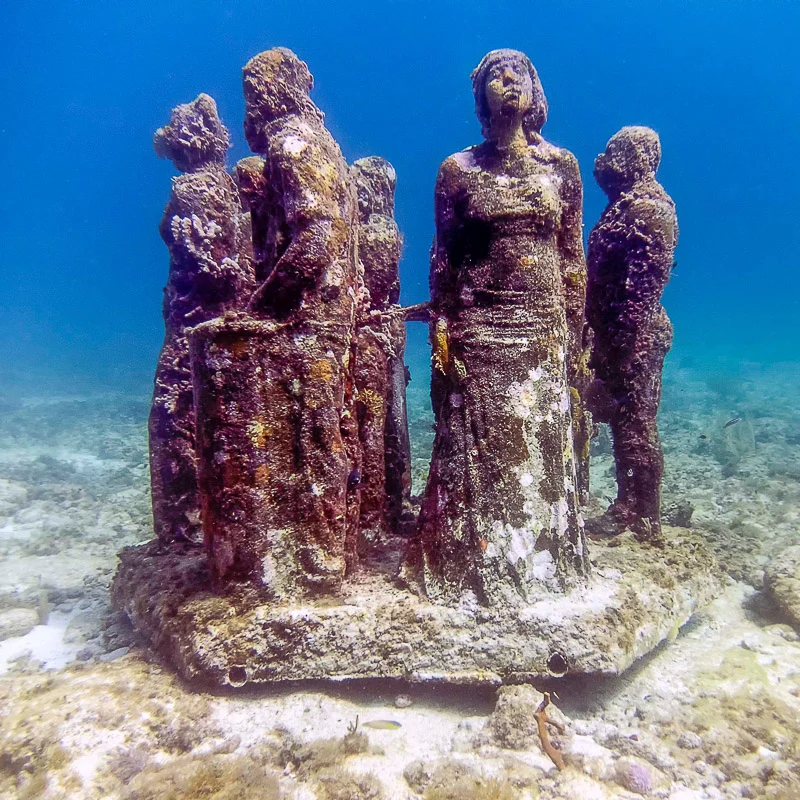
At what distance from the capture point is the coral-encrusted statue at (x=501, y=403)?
3.75 m

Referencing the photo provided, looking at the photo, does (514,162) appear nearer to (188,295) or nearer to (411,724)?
(188,295)

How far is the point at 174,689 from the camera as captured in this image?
142 inches

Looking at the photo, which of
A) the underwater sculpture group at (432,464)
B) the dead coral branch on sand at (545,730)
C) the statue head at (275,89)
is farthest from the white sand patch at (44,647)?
the statue head at (275,89)

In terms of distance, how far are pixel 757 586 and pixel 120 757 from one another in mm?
5808

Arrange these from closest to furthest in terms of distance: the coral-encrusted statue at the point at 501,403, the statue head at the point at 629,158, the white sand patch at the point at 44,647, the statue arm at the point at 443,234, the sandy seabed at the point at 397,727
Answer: the sandy seabed at the point at 397,727
the coral-encrusted statue at the point at 501,403
the statue arm at the point at 443,234
the white sand patch at the point at 44,647
the statue head at the point at 629,158

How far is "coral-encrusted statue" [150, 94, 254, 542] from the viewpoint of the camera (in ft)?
17.4

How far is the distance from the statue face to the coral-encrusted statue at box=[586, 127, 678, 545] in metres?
1.32

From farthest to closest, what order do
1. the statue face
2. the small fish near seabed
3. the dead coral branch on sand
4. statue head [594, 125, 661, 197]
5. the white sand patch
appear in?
statue head [594, 125, 661, 197] → the white sand patch → the statue face → the small fish near seabed → the dead coral branch on sand

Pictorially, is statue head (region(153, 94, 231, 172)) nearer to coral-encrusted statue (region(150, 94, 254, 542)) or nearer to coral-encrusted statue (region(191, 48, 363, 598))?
coral-encrusted statue (region(150, 94, 254, 542))

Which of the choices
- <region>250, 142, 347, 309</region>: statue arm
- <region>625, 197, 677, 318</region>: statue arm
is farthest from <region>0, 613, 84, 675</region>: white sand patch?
<region>625, 197, 677, 318</region>: statue arm

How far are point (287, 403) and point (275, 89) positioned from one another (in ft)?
9.79

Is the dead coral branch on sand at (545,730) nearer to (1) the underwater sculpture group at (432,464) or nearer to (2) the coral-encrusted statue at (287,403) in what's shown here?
(1) the underwater sculpture group at (432,464)

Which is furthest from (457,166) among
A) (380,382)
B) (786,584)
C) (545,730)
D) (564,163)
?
(786,584)

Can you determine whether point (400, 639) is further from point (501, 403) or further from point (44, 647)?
point (44, 647)
